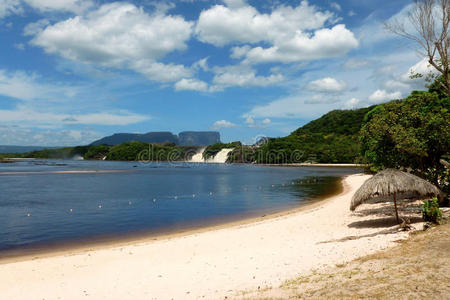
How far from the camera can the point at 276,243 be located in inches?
680

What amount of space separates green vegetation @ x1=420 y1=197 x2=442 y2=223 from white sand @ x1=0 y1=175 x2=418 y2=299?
2.43m

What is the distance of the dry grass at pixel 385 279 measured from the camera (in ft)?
28.1

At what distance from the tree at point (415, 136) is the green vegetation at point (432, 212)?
3911mm

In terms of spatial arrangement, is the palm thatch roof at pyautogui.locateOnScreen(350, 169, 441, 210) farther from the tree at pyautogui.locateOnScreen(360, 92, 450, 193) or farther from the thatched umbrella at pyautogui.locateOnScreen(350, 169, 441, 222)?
the tree at pyautogui.locateOnScreen(360, 92, 450, 193)

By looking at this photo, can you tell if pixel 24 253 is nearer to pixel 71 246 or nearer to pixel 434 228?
pixel 71 246

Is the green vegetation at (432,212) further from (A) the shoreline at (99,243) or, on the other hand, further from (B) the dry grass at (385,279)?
(A) the shoreline at (99,243)

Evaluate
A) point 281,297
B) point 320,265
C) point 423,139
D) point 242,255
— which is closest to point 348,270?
point 320,265

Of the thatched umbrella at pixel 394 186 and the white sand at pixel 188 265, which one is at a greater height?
the thatched umbrella at pixel 394 186

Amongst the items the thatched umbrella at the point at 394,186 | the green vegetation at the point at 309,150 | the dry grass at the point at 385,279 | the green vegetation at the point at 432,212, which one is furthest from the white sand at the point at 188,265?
the green vegetation at the point at 309,150

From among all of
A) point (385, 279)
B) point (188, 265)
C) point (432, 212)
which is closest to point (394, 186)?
point (432, 212)

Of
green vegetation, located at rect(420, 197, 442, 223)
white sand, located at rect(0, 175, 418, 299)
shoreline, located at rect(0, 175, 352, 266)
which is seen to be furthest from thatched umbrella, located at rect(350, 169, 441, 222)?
shoreline, located at rect(0, 175, 352, 266)

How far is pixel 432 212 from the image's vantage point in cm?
1648

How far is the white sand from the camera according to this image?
11.6 metres

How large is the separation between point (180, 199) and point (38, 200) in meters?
17.8
